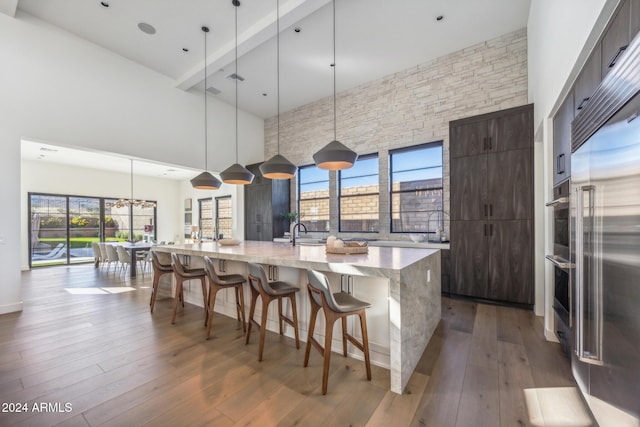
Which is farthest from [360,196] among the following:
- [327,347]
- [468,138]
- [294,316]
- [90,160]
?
[90,160]

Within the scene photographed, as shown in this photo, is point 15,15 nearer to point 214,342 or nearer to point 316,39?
point 316,39

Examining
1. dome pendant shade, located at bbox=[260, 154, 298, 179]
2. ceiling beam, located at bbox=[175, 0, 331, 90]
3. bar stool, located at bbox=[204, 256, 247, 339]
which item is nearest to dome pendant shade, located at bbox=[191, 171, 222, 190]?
dome pendant shade, located at bbox=[260, 154, 298, 179]

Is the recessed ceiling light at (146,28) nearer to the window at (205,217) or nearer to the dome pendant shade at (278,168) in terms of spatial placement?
the dome pendant shade at (278,168)

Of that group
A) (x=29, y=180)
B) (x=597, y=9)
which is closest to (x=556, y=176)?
(x=597, y=9)

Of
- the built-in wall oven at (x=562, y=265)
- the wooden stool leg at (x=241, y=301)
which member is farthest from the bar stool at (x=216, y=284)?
the built-in wall oven at (x=562, y=265)

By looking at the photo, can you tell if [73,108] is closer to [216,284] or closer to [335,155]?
[216,284]

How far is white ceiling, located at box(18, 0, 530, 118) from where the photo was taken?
3.67 meters

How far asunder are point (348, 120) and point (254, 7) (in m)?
2.79

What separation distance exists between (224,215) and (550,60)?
9171 mm

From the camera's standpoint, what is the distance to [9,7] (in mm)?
3580

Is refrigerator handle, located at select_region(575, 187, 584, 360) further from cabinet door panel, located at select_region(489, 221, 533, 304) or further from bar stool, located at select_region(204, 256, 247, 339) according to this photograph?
bar stool, located at select_region(204, 256, 247, 339)

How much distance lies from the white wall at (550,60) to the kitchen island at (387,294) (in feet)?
4.45

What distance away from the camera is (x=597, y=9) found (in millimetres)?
1606

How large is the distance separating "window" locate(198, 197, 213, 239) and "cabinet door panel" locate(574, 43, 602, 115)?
398 inches
